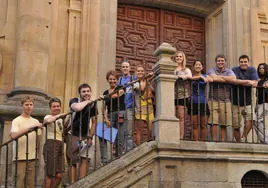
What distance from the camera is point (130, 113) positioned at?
22.4 feet

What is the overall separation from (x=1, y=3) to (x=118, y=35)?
244 centimetres

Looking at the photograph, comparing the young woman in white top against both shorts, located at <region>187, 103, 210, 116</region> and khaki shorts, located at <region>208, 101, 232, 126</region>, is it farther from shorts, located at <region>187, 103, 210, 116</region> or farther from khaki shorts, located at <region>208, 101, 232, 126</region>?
khaki shorts, located at <region>208, 101, 232, 126</region>

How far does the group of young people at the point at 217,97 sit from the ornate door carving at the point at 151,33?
9.16ft

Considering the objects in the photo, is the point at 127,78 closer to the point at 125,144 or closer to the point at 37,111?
the point at 125,144

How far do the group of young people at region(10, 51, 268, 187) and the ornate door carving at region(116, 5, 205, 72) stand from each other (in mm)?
2650

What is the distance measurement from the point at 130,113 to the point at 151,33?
378 centimetres

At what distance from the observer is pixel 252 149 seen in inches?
264

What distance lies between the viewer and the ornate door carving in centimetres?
985

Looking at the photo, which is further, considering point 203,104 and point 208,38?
point 208,38

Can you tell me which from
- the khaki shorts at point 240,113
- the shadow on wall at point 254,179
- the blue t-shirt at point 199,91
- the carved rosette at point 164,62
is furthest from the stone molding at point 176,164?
the carved rosette at point 164,62

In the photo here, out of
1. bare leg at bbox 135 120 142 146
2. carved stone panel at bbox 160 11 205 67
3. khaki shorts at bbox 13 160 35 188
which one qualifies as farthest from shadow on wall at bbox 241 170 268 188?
carved stone panel at bbox 160 11 205 67

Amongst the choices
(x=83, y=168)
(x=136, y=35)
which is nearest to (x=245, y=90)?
(x=83, y=168)

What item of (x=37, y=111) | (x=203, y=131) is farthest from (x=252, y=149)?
(x=37, y=111)

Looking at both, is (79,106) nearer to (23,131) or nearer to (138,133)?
(23,131)
